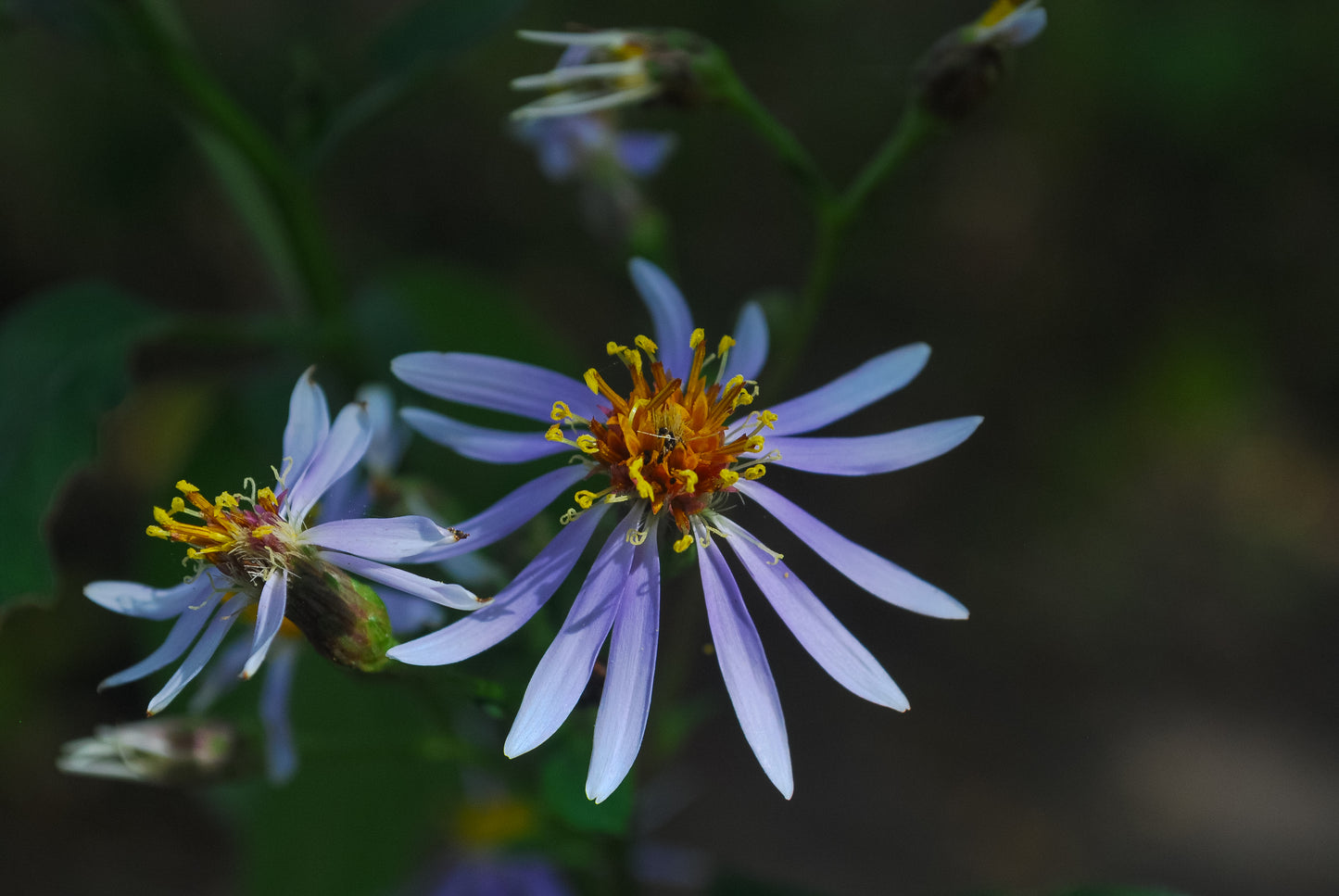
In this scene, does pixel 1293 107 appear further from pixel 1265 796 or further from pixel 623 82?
pixel 623 82

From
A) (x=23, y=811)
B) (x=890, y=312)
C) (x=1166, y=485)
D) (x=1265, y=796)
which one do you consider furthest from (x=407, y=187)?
(x=1265, y=796)

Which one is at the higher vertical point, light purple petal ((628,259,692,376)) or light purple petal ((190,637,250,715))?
light purple petal ((628,259,692,376))

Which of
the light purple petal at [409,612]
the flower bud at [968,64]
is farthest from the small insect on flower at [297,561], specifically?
the flower bud at [968,64]

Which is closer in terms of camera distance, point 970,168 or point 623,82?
point 623,82

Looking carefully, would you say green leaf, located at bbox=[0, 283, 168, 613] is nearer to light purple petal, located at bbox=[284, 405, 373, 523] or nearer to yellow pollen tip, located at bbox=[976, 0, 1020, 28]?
light purple petal, located at bbox=[284, 405, 373, 523]

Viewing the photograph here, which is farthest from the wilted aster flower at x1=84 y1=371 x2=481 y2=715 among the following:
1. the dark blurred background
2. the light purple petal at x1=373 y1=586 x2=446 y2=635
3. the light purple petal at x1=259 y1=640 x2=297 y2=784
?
the dark blurred background

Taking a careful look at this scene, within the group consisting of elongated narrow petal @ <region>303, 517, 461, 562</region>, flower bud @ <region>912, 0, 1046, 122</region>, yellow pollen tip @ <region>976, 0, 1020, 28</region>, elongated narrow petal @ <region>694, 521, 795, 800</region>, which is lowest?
elongated narrow petal @ <region>694, 521, 795, 800</region>
